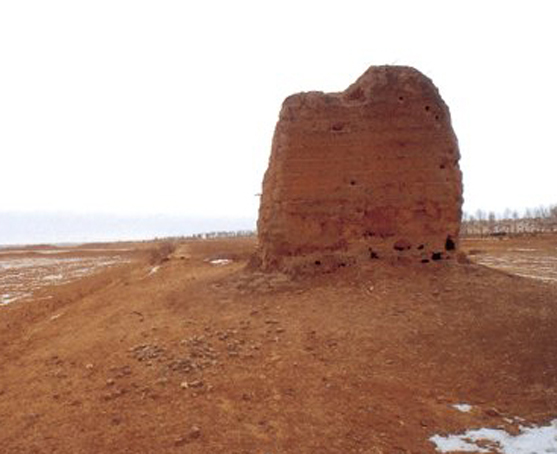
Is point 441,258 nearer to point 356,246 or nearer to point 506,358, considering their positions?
point 356,246

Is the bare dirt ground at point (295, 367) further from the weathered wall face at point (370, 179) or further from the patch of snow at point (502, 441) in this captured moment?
the weathered wall face at point (370, 179)

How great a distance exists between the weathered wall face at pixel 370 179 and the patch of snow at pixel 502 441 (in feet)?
22.3

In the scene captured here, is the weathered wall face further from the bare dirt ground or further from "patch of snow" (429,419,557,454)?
"patch of snow" (429,419,557,454)

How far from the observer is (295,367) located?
8766 millimetres

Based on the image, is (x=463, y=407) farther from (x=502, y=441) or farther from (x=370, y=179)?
(x=370, y=179)

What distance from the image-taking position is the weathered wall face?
44.3 feet

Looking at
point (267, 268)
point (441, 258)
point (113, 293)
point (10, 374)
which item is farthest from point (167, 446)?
point (113, 293)

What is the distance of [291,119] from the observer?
1421 cm

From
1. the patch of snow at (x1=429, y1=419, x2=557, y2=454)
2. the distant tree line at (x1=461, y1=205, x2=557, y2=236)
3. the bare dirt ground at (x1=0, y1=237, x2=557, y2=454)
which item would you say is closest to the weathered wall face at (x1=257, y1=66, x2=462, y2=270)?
the bare dirt ground at (x1=0, y1=237, x2=557, y2=454)

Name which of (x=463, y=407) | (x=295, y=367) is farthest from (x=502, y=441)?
(x=295, y=367)

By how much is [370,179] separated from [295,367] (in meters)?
6.28

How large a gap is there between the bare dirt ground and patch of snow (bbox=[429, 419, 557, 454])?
180 millimetres

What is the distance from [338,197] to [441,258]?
117 inches

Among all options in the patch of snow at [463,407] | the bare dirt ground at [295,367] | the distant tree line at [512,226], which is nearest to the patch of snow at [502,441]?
the bare dirt ground at [295,367]
